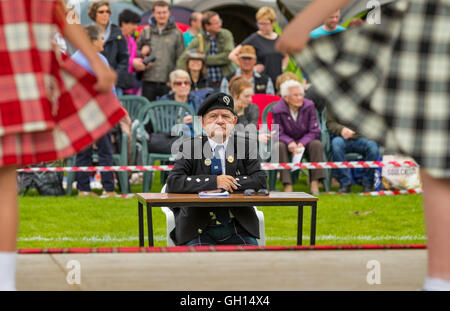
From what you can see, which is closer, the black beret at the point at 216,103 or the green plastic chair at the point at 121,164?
the black beret at the point at 216,103

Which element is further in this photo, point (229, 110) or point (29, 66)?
point (229, 110)

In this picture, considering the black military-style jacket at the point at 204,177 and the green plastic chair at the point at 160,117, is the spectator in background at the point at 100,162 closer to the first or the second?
the green plastic chair at the point at 160,117

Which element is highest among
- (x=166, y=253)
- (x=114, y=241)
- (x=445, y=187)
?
(x=445, y=187)

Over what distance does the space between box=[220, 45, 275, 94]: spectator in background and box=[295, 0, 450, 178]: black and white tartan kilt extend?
24.7ft

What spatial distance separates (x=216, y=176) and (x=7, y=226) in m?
2.18

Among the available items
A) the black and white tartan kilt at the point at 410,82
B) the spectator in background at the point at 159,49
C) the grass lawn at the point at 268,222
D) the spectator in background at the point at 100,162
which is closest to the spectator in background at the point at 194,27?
the spectator in background at the point at 159,49

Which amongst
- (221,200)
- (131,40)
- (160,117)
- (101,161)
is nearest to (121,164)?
(101,161)

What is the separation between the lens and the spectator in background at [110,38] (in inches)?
383

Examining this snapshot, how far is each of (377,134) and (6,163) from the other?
1.26 metres

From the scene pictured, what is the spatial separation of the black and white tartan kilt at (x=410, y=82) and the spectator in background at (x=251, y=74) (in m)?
7.54
